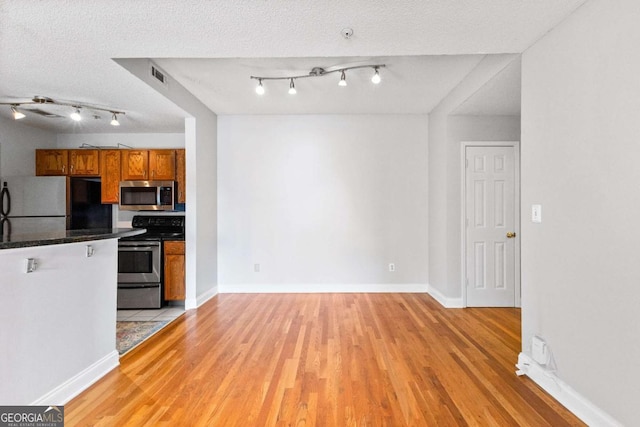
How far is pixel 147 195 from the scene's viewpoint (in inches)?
182

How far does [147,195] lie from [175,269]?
3.90 ft

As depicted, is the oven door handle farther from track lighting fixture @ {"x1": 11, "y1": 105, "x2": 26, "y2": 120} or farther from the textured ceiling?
the textured ceiling

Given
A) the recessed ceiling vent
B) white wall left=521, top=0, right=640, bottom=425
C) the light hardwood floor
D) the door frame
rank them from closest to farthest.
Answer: white wall left=521, top=0, right=640, bottom=425, the light hardwood floor, the recessed ceiling vent, the door frame

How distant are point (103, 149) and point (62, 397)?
370 centimetres

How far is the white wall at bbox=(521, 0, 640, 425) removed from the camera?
167cm

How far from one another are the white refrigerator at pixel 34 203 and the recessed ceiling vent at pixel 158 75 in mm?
2316

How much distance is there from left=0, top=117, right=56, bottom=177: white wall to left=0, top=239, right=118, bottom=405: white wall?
3263 mm

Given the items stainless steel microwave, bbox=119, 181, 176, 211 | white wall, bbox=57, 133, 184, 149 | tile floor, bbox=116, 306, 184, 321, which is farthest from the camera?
white wall, bbox=57, 133, 184, 149

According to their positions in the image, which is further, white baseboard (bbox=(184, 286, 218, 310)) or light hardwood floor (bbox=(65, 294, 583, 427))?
white baseboard (bbox=(184, 286, 218, 310))

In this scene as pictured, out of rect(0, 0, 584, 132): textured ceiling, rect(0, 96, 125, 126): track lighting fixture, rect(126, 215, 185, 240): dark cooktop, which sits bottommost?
rect(126, 215, 185, 240): dark cooktop

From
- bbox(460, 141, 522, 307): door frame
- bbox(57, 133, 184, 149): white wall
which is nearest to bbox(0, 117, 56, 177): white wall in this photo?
bbox(57, 133, 184, 149): white wall

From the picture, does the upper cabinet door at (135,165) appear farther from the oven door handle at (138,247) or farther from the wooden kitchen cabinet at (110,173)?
the oven door handle at (138,247)

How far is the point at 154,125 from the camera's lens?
4.69 m

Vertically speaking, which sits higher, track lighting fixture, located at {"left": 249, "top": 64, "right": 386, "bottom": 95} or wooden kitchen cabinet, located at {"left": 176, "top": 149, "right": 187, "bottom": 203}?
track lighting fixture, located at {"left": 249, "top": 64, "right": 386, "bottom": 95}
